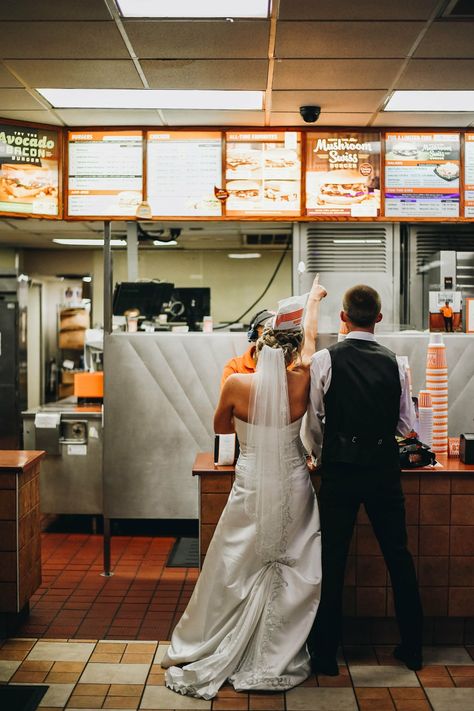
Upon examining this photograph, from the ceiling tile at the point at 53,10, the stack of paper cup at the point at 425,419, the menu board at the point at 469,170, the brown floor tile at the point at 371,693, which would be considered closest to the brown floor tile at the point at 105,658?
the brown floor tile at the point at 371,693

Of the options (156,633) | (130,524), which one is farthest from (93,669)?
(130,524)

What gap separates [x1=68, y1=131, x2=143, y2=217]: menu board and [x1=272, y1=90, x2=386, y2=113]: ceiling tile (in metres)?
1.18

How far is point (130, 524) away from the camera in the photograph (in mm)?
5848

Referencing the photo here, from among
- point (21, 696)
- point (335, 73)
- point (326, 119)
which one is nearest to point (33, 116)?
point (326, 119)

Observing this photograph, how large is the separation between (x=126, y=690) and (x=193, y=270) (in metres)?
8.21

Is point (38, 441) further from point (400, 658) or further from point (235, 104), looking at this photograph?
point (400, 658)

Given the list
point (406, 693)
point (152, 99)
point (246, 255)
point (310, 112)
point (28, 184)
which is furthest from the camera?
point (246, 255)

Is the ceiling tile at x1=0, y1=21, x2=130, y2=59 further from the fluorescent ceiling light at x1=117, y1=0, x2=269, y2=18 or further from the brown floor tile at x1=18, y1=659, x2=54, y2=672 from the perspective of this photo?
the brown floor tile at x1=18, y1=659, x2=54, y2=672

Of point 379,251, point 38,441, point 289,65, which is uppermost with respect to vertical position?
point 289,65

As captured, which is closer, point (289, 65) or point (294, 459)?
point (294, 459)

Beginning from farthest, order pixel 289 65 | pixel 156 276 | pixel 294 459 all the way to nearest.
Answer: pixel 156 276 < pixel 289 65 < pixel 294 459

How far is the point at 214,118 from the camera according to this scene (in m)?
5.28

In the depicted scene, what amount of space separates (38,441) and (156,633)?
233 cm

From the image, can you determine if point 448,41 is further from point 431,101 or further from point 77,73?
point 77,73
